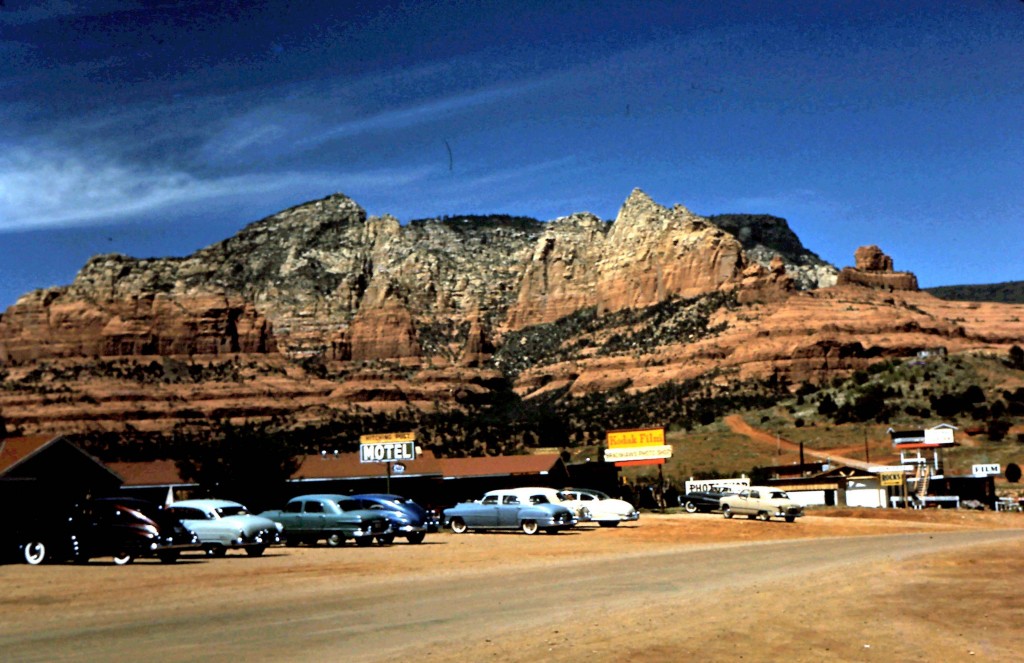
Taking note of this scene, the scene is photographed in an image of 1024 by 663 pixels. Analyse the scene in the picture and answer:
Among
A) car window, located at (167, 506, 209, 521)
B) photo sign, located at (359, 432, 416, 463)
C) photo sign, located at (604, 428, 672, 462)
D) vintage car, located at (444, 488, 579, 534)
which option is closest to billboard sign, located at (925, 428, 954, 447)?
photo sign, located at (604, 428, 672, 462)

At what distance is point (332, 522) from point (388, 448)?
20.9 meters

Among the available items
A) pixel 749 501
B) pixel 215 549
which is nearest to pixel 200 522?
pixel 215 549

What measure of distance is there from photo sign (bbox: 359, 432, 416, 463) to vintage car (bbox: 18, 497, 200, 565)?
27.3m

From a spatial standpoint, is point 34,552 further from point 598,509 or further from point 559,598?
point 598,509

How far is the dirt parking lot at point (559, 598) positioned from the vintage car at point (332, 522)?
1268 millimetres

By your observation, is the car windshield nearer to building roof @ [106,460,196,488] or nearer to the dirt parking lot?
the dirt parking lot

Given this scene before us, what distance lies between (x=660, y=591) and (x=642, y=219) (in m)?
168

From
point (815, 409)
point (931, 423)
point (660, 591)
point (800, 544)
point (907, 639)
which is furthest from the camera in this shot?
point (815, 409)

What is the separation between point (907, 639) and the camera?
50.4 feet

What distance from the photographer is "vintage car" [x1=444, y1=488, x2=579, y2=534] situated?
41.6m

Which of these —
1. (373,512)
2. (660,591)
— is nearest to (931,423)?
(373,512)

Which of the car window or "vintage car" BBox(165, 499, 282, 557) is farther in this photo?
the car window

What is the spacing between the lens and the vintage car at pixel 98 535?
2841 cm

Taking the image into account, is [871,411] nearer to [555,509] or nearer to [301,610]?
[555,509]
